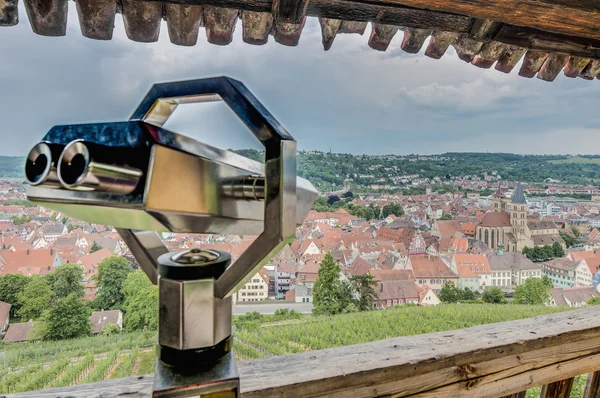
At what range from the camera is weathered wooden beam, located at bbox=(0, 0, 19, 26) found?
2.85ft

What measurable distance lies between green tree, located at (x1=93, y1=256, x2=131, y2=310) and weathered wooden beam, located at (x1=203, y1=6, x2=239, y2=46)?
0.74m

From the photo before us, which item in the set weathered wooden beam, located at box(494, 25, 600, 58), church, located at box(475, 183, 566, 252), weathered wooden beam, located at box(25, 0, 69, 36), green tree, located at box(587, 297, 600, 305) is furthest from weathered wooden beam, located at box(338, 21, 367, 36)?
green tree, located at box(587, 297, 600, 305)

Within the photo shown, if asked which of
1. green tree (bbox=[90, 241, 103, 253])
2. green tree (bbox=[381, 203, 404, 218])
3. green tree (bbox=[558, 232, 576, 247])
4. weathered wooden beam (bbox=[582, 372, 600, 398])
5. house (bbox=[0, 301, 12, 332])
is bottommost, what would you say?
weathered wooden beam (bbox=[582, 372, 600, 398])

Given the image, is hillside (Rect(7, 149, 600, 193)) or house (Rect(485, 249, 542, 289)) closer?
hillside (Rect(7, 149, 600, 193))

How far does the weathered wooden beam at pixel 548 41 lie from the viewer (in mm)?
1282

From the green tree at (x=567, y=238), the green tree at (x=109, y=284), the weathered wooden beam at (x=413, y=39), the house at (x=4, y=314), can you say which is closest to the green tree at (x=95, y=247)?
the green tree at (x=109, y=284)

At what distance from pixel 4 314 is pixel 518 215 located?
209cm

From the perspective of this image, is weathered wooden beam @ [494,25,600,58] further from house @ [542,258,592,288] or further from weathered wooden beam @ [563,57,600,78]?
house @ [542,258,592,288]

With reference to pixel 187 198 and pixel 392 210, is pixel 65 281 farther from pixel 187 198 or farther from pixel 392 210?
pixel 392 210

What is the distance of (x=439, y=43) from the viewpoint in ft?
4.33

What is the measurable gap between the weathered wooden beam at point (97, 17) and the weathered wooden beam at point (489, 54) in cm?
132

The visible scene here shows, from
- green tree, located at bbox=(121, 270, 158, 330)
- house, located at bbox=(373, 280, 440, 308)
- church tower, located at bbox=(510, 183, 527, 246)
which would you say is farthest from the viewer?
church tower, located at bbox=(510, 183, 527, 246)

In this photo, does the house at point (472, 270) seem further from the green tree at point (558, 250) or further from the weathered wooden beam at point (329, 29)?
the weathered wooden beam at point (329, 29)

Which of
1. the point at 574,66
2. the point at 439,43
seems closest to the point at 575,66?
the point at 574,66
